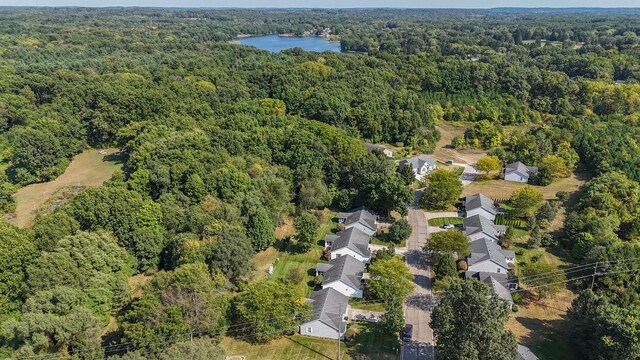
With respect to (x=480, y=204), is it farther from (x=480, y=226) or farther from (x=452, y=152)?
(x=452, y=152)

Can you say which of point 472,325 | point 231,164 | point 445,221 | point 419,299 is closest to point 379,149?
point 445,221

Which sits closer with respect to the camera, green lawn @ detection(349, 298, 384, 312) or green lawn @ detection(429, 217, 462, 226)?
green lawn @ detection(349, 298, 384, 312)

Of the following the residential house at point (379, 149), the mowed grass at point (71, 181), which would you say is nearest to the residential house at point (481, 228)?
the residential house at point (379, 149)

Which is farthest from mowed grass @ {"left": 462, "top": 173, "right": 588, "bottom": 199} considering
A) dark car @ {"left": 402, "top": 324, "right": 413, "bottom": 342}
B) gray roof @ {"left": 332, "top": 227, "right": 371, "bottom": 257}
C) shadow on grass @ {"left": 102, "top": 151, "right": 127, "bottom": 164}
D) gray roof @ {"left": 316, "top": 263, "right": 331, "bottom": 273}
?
shadow on grass @ {"left": 102, "top": 151, "right": 127, "bottom": 164}

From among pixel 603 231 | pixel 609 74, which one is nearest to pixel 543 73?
pixel 609 74

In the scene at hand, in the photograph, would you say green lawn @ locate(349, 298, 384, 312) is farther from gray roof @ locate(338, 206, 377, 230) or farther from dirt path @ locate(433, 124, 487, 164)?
dirt path @ locate(433, 124, 487, 164)

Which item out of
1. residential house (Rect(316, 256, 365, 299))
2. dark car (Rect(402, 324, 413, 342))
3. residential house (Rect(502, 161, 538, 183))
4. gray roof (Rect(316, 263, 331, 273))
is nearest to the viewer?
dark car (Rect(402, 324, 413, 342))
